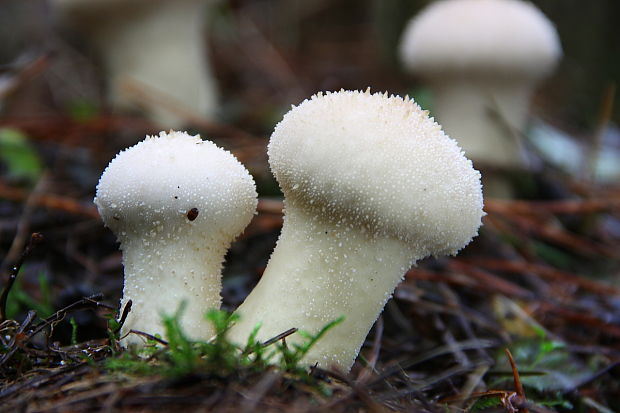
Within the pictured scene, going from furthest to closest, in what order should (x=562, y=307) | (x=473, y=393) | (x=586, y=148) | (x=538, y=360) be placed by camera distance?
(x=586, y=148) < (x=562, y=307) < (x=538, y=360) < (x=473, y=393)

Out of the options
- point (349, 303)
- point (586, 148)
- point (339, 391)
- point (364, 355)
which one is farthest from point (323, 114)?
point (586, 148)

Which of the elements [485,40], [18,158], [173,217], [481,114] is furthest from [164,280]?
[481,114]

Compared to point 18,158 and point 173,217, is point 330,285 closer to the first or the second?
point 173,217

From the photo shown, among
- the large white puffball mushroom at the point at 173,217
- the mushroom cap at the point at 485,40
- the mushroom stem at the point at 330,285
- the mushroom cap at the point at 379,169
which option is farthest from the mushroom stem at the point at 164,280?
the mushroom cap at the point at 485,40

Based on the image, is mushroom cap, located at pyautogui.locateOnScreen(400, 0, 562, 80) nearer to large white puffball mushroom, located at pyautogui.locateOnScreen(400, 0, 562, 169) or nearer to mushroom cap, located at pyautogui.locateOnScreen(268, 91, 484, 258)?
large white puffball mushroom, located at pyautogui.locateOnScreen(400, 0, 562, 169)

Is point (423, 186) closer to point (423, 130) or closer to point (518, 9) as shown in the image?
point (423, 130)

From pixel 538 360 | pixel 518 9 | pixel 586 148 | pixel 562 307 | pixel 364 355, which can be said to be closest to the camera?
pixel 364 355

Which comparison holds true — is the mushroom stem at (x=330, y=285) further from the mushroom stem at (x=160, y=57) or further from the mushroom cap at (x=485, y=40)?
the mushroom stem at (x=160, y=57)
